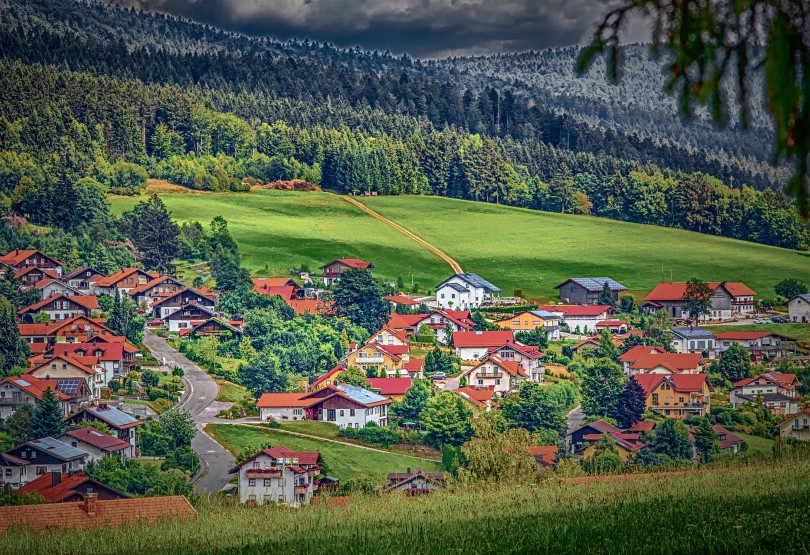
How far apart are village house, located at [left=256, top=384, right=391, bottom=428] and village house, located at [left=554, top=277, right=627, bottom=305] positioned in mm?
24819

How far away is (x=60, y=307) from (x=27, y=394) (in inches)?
613

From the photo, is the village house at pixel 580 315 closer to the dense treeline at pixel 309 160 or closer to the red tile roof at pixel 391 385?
the red tile roof at pixel 391 385

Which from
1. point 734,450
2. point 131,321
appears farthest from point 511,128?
point 734,450

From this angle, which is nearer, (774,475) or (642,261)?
(774,475)

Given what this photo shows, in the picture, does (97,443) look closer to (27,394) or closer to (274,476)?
(27,394)

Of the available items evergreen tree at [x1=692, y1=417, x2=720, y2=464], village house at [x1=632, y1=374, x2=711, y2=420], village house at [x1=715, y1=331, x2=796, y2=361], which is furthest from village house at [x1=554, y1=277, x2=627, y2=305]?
evergreen tree at [x1=692, y1=417, x2=720, y2=464]

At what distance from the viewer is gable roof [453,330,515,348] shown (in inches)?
2331

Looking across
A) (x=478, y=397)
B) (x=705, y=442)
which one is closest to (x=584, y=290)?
(x=478, y=397)

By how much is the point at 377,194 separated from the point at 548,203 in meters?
16.0

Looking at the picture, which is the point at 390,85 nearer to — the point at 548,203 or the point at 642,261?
the point at 548,203

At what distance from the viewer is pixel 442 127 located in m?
131

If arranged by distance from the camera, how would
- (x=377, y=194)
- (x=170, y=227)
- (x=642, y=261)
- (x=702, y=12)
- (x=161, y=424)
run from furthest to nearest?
1. (x=377, y=194)
2. (x=642, y=261)
3. (x=170, y=227)
4. (x=161, y=424)
5. (x=702, y=12)

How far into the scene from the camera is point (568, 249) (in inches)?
3346

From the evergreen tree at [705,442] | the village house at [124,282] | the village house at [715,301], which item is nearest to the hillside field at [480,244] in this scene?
the village house at [715,301]
